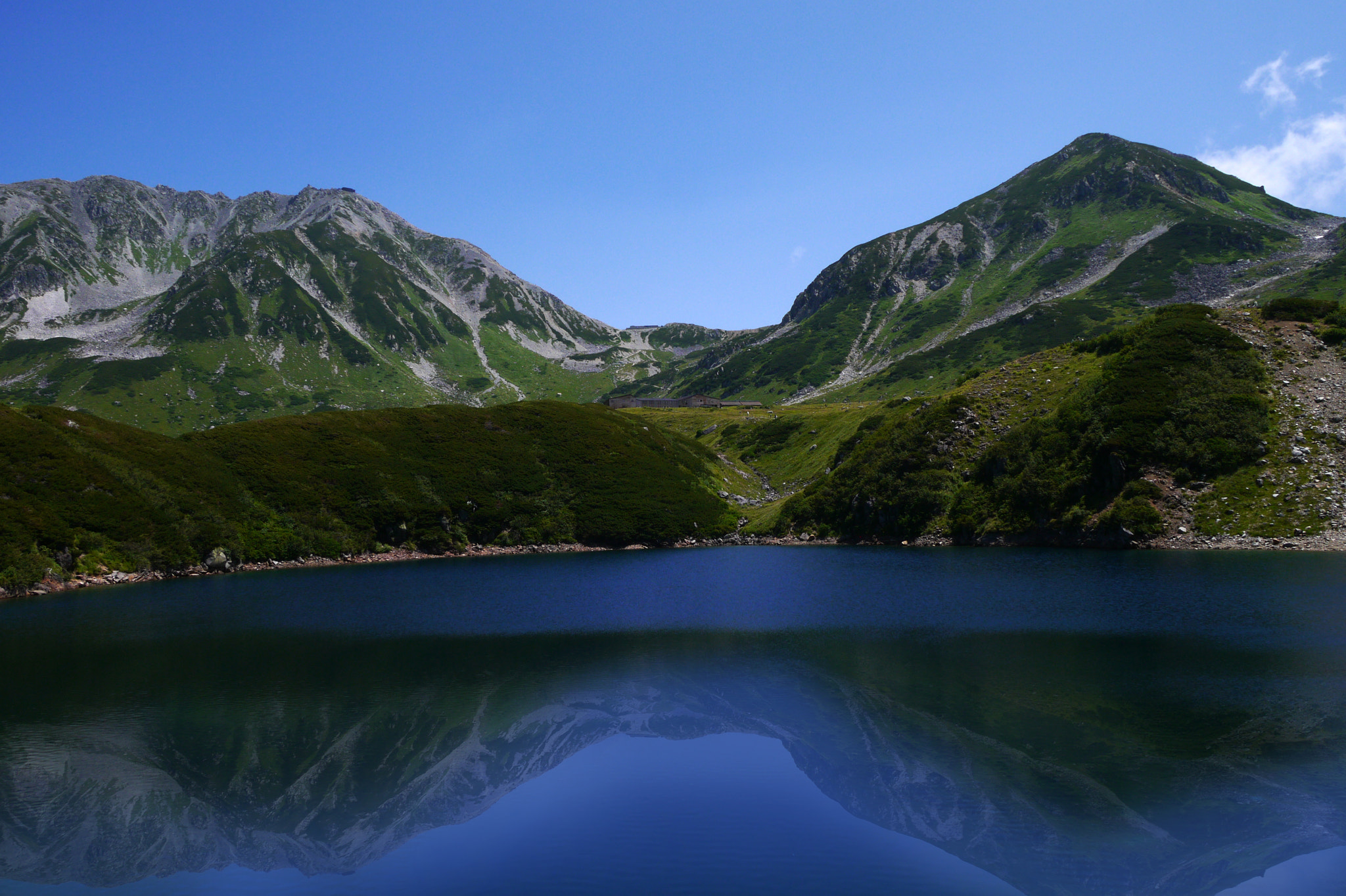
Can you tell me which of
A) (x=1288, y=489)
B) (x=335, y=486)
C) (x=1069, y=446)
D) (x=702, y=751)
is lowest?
(x=702, y=751)

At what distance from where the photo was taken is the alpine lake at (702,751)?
Result: 17.8 meters

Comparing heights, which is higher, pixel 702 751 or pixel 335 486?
pixel 335 486

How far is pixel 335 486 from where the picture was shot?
340 ft

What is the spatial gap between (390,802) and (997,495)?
8507 centimetres

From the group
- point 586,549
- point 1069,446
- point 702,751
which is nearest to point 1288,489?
point 1069,446

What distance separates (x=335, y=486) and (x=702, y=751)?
92.2 metres

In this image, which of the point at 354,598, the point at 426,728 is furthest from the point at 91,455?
the point at 426,728

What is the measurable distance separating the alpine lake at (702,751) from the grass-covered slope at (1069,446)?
101 feet

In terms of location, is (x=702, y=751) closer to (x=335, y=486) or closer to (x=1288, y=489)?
(x=1288, y=489)

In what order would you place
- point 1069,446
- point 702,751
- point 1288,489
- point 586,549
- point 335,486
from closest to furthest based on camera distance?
point 702,751 → point 1288,489 → point 1069,446 → point 335,486 → point 586,549

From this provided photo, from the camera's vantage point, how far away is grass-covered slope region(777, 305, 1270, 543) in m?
80.7

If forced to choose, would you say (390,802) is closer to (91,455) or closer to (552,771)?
(552,771)

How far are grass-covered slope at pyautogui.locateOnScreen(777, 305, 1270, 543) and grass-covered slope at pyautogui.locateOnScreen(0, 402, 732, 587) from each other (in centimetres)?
2701

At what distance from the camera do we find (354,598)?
63.5 metres
